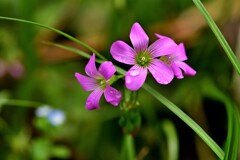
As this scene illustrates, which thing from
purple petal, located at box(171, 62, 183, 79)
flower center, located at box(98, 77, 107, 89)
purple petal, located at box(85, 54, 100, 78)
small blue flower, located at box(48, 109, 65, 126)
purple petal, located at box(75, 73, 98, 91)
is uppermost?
small blue flower, located at box(48, 109, 65, 126)

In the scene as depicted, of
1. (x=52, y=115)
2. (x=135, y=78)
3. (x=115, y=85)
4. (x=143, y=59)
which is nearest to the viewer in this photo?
(x=135, y=78)

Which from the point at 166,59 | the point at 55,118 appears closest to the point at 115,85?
the point at 55,118

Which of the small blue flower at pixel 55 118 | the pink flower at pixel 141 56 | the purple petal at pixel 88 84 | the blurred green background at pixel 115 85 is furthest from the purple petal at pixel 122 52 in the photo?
the small blue flower at pixel 55 118

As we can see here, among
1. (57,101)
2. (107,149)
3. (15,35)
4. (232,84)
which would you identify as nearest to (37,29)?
(15,35)

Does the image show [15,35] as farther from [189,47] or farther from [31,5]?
[189,47]

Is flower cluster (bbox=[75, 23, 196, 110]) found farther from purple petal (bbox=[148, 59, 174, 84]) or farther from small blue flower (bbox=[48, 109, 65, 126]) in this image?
small blue flower (bbox=[48, 109, 65, 126])

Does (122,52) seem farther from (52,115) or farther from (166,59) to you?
(52,115)

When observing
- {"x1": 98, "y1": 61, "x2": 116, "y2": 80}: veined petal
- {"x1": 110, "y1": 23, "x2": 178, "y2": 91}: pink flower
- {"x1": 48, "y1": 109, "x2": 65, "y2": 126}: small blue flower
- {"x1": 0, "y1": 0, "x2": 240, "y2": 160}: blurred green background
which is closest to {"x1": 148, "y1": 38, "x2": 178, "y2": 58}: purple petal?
{"x1": 110, "y1": 23, "x2": 178, "y2": 91}: pink flower

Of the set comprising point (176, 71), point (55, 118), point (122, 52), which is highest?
point (55, 118)
